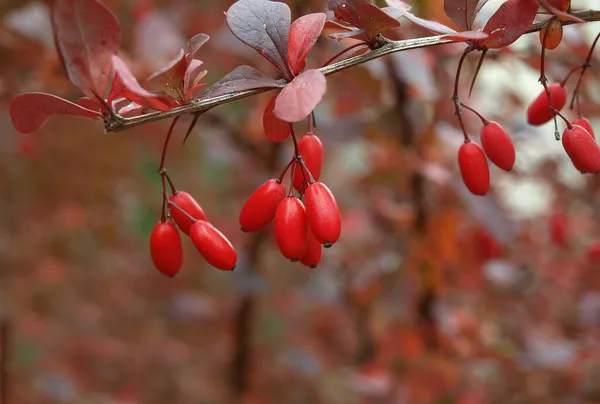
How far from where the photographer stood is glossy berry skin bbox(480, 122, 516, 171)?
62 centimetres

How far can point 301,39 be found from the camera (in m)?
0.56

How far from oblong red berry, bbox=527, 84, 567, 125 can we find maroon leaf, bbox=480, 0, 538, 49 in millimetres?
140

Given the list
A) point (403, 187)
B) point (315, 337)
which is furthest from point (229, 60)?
point (315, 337)

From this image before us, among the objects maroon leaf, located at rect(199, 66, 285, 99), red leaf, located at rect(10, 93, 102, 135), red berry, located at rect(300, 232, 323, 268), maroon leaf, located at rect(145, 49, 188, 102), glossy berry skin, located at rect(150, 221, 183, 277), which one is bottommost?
glossy berry skin, located at rect(150, 221, 183, 277)

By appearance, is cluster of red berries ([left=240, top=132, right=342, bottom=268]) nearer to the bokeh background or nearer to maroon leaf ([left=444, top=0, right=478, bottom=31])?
maroon leaf ([left=444, top=0, right=478, bottom=31])

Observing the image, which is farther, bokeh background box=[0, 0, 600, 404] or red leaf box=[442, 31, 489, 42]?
bokeh background box=[0, 0, 600, 404]

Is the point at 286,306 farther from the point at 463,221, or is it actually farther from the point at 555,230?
the point at 555,230

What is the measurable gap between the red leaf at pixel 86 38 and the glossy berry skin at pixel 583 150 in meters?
0.39

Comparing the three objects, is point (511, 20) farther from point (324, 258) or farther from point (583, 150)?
point (324, 258)

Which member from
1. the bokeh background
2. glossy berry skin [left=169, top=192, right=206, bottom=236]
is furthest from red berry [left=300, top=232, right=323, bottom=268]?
the bokeh background

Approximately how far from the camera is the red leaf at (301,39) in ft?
1.82

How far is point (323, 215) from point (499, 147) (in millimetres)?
196

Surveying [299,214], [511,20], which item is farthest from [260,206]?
[511,20]

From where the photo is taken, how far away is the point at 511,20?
0.54 m
